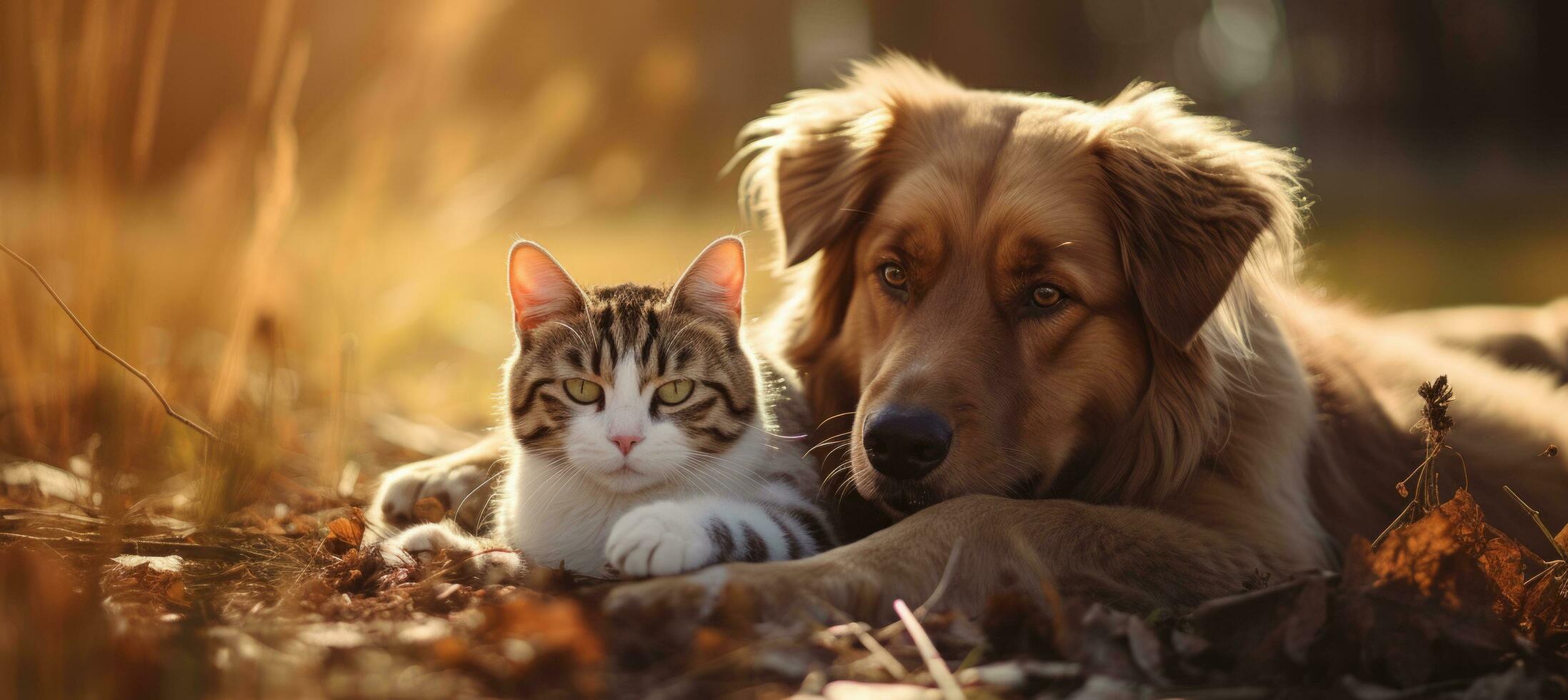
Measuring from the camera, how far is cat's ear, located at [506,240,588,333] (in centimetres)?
263

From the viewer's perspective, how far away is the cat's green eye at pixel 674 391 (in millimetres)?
2600

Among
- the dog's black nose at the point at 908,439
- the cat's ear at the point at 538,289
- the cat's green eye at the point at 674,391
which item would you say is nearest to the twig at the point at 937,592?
the dog's black nose at the point at 908,439

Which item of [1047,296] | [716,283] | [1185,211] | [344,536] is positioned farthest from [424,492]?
[1185,211]

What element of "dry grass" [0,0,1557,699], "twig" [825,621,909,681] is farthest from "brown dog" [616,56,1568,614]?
"dry grass" [0,0,1557,699]

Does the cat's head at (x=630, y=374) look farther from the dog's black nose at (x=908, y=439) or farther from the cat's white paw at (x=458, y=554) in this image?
the dog's black nose at (x=908, y=439)

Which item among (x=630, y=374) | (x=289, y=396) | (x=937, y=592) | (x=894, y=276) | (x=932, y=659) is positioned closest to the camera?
(x=932, y=659)

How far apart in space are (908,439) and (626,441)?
644 mm

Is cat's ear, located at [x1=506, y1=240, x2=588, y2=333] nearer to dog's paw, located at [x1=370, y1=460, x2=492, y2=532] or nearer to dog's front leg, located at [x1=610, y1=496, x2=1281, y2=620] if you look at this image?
dog's paw, located at [x1=370, y1=460, x2=492, y2=532]

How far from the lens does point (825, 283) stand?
3318mm

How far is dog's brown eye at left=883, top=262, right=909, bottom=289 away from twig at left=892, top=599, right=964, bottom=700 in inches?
43.8

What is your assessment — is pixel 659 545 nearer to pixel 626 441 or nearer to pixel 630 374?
pixel 626 441

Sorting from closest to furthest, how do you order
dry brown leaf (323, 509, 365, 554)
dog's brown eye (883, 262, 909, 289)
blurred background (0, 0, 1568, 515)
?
dry brown leaf (323, 509, 365, 554), dog's brown eye (883, 262, 909, 289), blurred background (0, 0, 1568, 515)

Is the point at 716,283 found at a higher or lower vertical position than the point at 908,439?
higher

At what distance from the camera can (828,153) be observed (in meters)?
3.33
